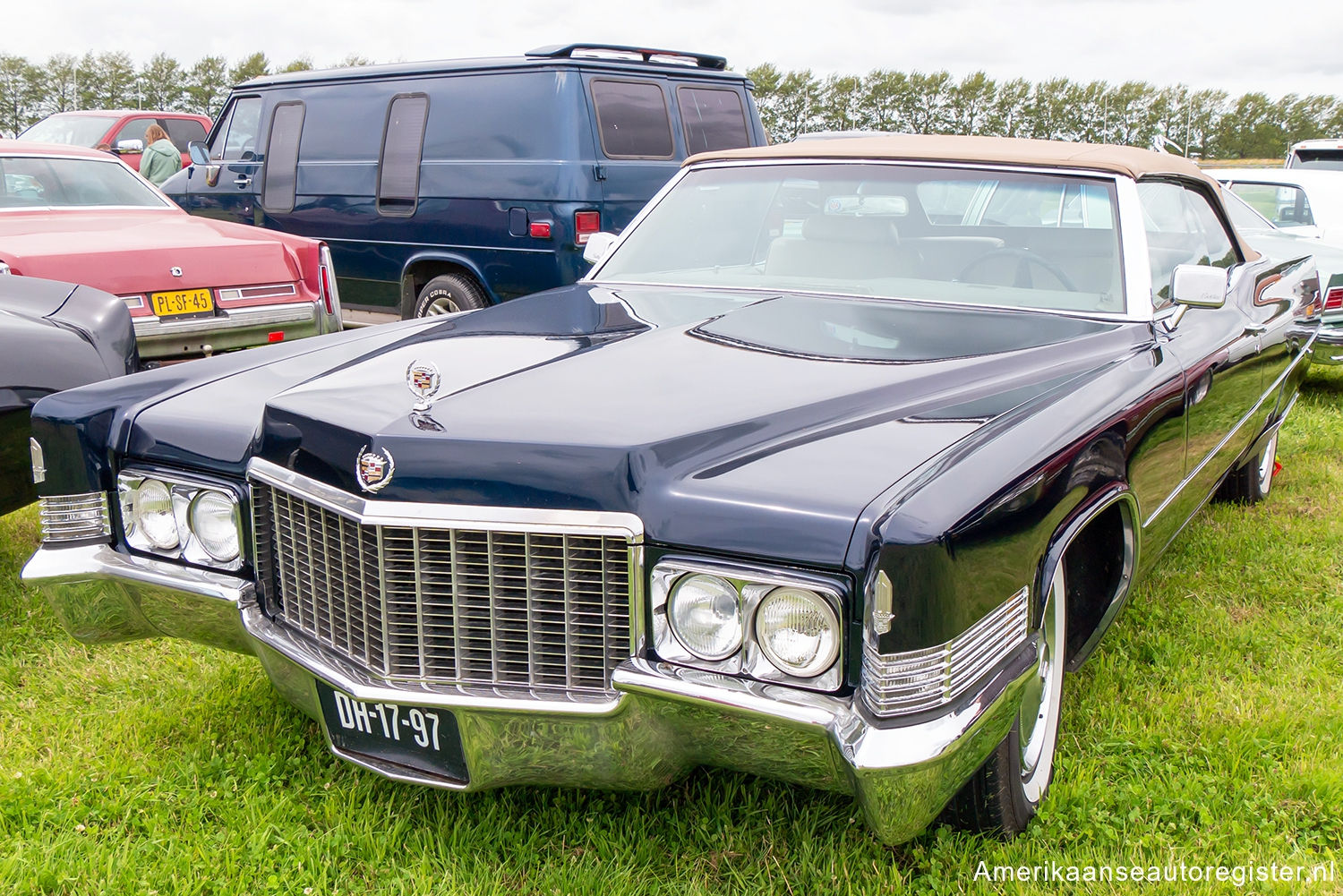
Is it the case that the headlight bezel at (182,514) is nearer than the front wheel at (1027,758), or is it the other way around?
the front wheel at (1027,758)

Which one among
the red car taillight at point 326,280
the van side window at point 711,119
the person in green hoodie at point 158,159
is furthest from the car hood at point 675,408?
the person in green hoodie at point 158,159

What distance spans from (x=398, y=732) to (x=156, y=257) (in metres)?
4.15

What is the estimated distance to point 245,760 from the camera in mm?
2654

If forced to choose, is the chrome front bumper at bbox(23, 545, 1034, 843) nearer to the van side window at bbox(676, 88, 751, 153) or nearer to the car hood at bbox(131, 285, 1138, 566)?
the car hood at bbox(131, 285, 1138, 566)

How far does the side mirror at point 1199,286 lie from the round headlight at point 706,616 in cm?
184

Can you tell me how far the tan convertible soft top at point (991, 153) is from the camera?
3.25 meters

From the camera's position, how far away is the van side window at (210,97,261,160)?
8.47 meters

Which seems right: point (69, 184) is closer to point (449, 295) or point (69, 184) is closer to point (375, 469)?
point (449, 295)

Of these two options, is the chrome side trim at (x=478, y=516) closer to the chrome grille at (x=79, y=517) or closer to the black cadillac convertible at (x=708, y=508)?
the black cadillac convertible at (x=708, y=508)

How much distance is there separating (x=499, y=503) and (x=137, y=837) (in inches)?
48.0

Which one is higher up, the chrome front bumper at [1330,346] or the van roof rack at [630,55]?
the van roof rack at [630,55]

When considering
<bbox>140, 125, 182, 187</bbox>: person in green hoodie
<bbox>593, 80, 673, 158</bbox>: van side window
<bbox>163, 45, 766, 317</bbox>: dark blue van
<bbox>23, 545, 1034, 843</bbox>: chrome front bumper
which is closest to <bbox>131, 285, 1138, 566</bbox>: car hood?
<bbox>23, 545, 1034, 843</bbox>: chrome front bumper

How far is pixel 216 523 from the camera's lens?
2.43 m

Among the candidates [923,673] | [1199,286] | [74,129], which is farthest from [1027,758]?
[74,129]
